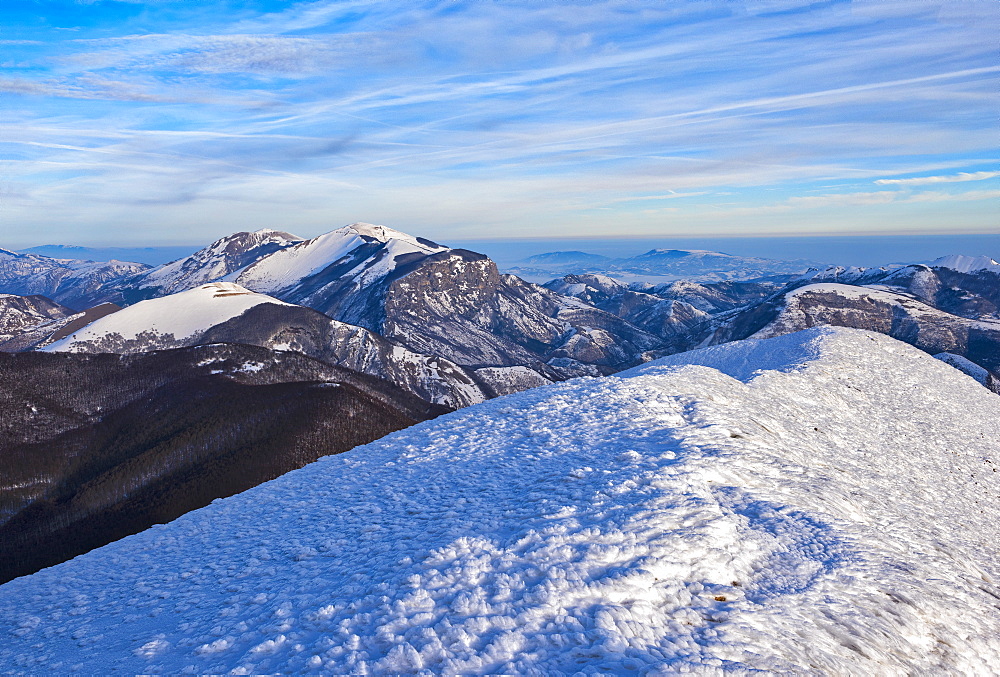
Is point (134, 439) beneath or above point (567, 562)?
beneath

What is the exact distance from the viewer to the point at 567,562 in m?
13.0

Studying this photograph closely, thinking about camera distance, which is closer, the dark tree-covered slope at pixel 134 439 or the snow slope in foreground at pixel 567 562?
the snow slope in foreground at pixel 567 562

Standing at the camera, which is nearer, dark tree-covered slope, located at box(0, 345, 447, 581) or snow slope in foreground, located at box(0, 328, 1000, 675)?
snow slope in foreground, located at box(0, 328, 1000, 675)

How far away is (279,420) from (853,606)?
256ft

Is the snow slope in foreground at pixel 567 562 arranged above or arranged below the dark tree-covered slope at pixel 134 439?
above

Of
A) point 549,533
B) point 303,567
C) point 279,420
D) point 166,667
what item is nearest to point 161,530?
point 303,567

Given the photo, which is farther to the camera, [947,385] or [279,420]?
[279,420]

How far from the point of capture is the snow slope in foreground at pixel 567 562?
10.8 metres

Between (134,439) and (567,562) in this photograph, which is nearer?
(567,562)

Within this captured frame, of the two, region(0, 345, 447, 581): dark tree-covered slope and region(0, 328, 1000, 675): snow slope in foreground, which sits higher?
region(0, 328, 1000, 675): snow slope in foreground

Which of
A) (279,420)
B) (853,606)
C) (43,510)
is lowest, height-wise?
(43,510)

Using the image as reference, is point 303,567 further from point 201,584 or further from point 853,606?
point 853,606

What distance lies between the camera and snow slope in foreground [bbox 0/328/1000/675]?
35.4 feet

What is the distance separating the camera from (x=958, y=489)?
92.9 feet
